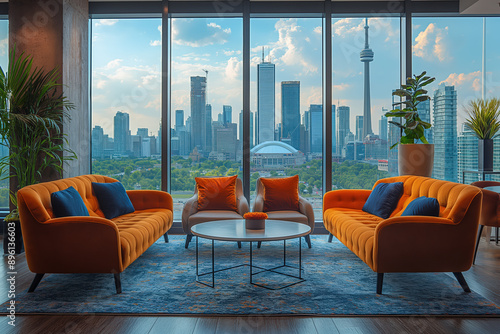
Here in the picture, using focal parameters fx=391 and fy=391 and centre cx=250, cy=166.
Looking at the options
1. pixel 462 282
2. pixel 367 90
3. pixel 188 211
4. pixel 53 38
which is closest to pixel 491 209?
pixel 462 282

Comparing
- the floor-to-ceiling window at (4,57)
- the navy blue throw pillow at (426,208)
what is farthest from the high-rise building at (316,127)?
the floor-to-ceiling window at (4,57)

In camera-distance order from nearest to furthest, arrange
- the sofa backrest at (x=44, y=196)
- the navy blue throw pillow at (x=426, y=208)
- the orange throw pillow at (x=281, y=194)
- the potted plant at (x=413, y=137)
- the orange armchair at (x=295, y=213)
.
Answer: the sofa backrest at (x=44, y=196) → the navy blue throw pillow at (x=426, y=208) → the orange armchair at (x=295, y=213) → the orange throw pillow at (x=281, y=194) → the potted plant at (x=413, y=137)

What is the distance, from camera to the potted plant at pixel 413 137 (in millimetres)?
4852

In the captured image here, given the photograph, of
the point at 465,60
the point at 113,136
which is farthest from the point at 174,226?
the point at 465,60

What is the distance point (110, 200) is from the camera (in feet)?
13.5

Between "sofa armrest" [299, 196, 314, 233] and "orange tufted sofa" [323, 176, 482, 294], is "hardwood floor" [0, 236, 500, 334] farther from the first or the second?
"sofa armrest" [299, 196, 314, 233]

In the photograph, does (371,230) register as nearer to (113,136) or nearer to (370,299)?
(370,299)

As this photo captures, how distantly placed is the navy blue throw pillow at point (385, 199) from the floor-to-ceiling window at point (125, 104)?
2.97 meters

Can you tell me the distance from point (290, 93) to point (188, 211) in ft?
7.56

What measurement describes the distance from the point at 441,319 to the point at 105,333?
215 centimetres

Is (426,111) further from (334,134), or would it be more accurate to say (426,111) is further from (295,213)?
(295,213)

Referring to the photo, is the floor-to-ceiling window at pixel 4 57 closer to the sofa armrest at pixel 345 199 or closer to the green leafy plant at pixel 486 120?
the sofa armrest at pixel 345 199

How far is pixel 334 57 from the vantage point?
5.57 m

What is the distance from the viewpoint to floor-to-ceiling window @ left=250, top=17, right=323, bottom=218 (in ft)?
18.4
